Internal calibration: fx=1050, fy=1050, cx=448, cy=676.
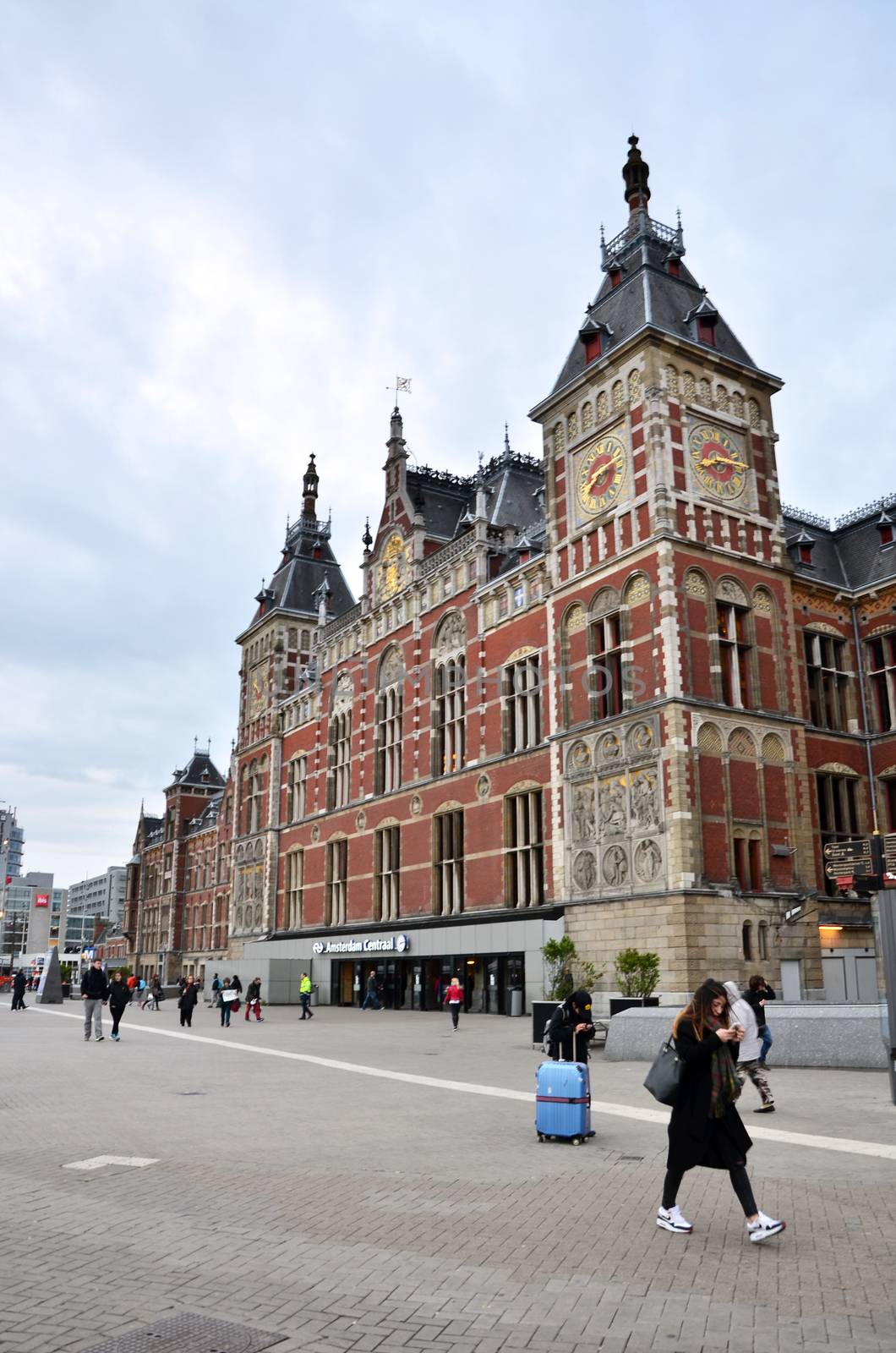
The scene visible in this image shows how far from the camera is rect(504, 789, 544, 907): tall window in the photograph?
35.0m

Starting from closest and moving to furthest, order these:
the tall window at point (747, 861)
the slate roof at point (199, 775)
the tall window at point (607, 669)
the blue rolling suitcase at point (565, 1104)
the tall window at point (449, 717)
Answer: the blue rolling suitcase at point (565, 1104) → the tall window at point (747, 861) → the tall window at point (607, 669) → the tall window at point (449, 717) → the slate roof at point (199, 775)

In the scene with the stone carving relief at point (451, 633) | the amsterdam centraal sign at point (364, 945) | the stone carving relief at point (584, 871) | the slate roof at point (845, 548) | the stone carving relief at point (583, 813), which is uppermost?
the slate roof at point (845, 548)

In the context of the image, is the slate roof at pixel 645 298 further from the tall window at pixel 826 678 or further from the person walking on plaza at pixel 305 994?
the person walking on plaza at pixel 305 994

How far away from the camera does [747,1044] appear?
9766 millimetres

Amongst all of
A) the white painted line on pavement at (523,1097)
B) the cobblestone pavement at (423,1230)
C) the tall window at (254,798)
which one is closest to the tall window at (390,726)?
the tall window at (254,798)

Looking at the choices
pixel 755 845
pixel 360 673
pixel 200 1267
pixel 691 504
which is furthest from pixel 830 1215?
Result: pixel 360 673

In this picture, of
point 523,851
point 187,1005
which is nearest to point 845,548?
point 523,851

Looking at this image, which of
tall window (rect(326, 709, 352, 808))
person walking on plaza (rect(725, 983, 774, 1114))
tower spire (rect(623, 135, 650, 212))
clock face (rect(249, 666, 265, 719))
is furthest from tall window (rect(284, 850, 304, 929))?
person walking on plaza (rect(725, 983, 774, 1114))

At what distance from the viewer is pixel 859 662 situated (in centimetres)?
3600

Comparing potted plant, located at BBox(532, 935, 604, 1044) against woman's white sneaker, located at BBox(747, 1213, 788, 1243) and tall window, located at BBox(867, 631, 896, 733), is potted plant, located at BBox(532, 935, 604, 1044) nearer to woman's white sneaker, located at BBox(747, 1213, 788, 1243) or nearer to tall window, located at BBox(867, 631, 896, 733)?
tall window, located at BBox(867, 631, 896, 733)

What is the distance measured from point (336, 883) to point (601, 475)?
80.9 ft

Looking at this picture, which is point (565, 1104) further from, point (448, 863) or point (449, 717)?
point (449, 717)

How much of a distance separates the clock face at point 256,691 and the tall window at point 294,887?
34.1ft

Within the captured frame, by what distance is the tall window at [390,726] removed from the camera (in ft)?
149
